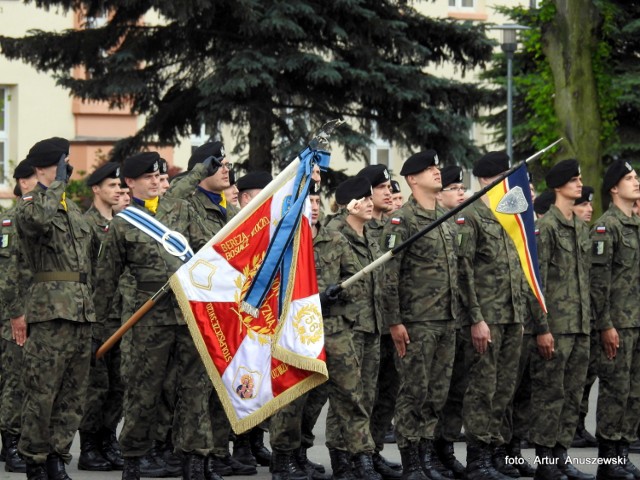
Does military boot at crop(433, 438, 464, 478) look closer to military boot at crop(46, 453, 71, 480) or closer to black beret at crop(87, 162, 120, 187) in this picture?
military boot at crop(46, 453, 71, 480)

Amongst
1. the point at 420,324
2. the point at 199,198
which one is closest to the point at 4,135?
the point at 199,198

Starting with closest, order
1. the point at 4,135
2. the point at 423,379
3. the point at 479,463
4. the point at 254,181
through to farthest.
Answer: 1. the point at 423,379
2. the point at 479,463
3. the point at 254,181
4. the point at 4,135

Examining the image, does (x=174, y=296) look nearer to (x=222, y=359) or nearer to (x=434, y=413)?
(x=222, y=359)

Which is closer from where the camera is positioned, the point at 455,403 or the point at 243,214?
the point at 243,214

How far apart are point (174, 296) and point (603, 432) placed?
356cm

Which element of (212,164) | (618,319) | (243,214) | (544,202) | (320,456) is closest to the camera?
(243,214)

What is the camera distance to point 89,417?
11836 mm

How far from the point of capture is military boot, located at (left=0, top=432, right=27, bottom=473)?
11555mm

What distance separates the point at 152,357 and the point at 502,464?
3.00 metres

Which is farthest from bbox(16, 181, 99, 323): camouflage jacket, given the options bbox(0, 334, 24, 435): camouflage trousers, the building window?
the building window

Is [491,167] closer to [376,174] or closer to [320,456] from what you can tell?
[376,174]

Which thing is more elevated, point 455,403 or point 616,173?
point 616,173

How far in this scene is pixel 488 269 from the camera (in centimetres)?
1132

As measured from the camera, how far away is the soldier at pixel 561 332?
11211mm
